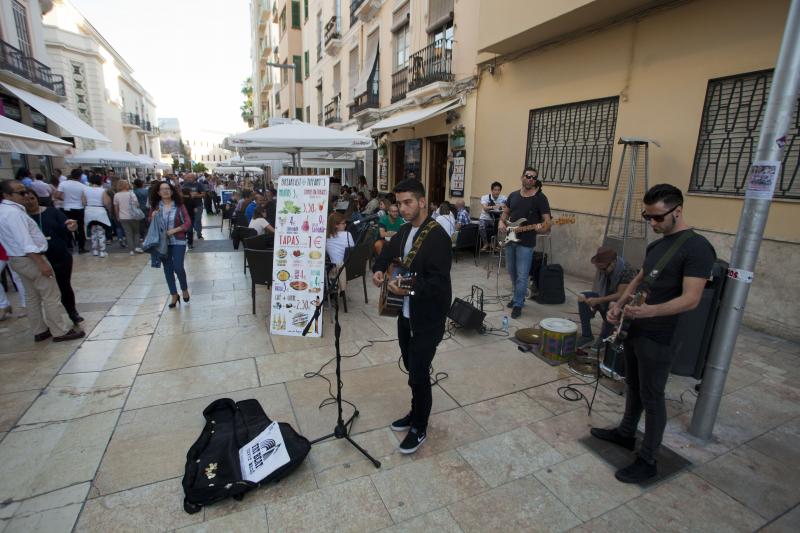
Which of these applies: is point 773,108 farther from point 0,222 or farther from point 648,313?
point 0,222

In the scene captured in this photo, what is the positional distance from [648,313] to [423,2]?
11.5 m

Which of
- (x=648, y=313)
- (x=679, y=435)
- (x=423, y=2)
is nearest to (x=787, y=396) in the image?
(x=679, y=435)

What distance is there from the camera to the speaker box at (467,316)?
15.2 feet

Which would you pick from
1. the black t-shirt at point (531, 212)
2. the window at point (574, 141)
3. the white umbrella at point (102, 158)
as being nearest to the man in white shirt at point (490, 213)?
the window at point (574, 141)

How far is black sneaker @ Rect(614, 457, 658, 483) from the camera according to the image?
96.4 inches

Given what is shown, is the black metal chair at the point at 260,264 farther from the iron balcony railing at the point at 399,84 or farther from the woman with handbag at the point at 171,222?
the iron balcony railing at the point at 399,84

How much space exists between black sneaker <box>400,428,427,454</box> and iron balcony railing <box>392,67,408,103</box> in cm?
1139

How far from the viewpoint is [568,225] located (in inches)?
286

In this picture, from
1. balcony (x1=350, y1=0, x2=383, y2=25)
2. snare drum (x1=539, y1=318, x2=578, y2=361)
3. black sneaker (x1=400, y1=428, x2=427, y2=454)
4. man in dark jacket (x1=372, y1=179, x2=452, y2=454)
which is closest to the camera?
man in dark jacket (x1=372, y1=179, x2=452, y2=454)

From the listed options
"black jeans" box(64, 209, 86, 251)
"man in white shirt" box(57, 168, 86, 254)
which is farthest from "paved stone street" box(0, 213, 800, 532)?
"man in white shirt" box(57, 168, 86, 254)

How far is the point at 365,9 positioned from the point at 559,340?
46.6 feet

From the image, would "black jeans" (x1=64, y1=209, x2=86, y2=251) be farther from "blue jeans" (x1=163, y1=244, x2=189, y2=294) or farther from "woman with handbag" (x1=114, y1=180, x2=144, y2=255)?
"blue jeans" (x1=163, y1=244, x2=189, y2=294)

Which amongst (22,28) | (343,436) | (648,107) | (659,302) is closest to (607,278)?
(659,302)

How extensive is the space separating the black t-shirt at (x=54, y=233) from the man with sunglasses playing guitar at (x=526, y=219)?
5438 mm
